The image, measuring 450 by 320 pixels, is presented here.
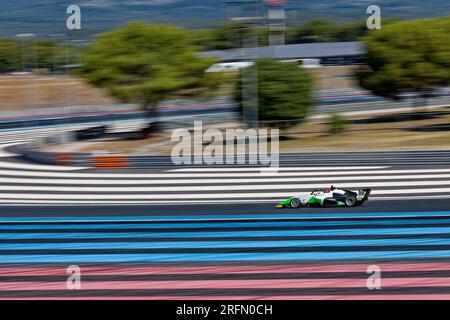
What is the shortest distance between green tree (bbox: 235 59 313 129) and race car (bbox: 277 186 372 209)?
1664 cm

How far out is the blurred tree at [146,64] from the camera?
34.8 m

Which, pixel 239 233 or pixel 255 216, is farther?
pixel 255 216

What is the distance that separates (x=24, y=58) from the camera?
8369 centimetres

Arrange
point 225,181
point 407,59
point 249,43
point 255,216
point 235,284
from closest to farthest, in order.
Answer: point 235,284 < point 255,216 < point 225,181 < point 249,43 < point 407,59

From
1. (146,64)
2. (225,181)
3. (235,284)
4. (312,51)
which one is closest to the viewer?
(235,284)

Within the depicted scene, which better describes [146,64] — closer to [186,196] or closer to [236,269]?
[186,196]

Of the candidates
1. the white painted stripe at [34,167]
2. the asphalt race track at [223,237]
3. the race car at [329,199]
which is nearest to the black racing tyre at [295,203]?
the race car at [329,199]

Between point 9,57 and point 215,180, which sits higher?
point 9,57

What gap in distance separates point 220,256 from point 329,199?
15.0 feet

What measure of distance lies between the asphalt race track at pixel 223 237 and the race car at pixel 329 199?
0.18 m

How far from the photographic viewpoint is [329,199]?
15.5 metres

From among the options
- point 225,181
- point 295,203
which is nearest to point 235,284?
point 295,203

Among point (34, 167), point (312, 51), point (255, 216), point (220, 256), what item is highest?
point (312, 51)

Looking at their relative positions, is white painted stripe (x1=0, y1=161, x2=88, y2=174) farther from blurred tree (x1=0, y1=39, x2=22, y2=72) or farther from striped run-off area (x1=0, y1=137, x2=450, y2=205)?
blurred tree (x1=0, y1=39, x2=22, y2=72)
